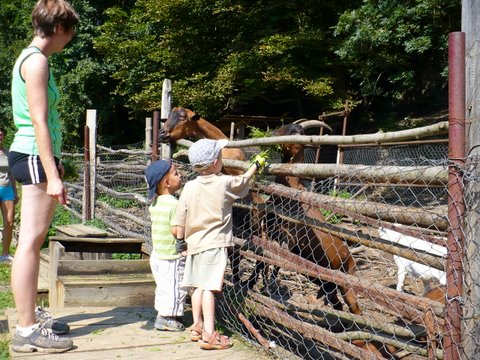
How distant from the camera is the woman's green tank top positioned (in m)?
3.27

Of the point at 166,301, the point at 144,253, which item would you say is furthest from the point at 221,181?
the point at 144,253

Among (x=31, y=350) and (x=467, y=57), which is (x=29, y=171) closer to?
(x=31, y=350)

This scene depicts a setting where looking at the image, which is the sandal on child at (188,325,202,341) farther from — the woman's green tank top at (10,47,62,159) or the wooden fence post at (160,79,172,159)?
the wooden fence post at (160,79,172,159)

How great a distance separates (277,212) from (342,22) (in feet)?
32.5

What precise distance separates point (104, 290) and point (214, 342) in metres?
1.21

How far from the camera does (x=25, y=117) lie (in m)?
3.33

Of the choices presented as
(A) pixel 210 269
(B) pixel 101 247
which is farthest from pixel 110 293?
(B) pixel 101 247

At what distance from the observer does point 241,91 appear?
62.1 feet

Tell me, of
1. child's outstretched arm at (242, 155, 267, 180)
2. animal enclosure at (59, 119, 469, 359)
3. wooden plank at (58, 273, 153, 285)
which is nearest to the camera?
animal enclosure at (59, 119, 469, 359)

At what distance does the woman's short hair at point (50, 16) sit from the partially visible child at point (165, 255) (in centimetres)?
126

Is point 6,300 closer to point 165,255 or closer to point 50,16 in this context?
point 165,255

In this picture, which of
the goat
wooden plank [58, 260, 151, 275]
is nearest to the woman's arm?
the goat

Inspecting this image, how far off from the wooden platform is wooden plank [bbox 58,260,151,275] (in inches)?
22.5

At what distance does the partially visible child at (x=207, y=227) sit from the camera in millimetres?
3693
